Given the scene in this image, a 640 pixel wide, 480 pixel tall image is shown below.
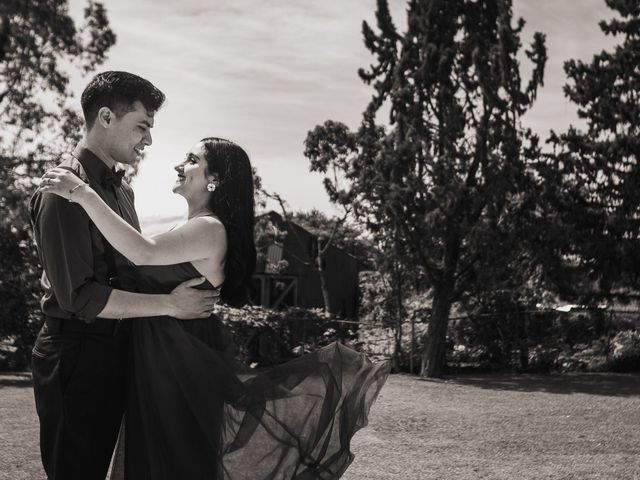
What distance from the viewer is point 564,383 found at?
1744 cm

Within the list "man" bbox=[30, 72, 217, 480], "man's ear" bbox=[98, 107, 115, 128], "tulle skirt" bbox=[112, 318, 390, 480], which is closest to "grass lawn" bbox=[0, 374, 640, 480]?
"tulle skirt" bbox=[112, 318, 390, 480]

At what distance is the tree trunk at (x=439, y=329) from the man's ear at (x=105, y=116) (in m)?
17.1

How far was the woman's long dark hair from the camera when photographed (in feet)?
11.6

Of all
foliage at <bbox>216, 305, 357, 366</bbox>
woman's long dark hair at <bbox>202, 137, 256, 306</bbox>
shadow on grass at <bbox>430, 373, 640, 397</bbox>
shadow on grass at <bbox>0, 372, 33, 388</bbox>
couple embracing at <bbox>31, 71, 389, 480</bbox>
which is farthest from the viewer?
foliage at <bbox>216, 305, 357, 366</bbox>

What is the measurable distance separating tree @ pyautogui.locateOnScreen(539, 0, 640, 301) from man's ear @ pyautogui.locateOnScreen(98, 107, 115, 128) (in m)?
16.5

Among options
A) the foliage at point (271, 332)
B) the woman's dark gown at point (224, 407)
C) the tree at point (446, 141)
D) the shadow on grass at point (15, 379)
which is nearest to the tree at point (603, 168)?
the tree at point (446, 141)

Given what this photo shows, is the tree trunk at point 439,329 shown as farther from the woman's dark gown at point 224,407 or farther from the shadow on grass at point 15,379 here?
the woman's dark gown at point 224,407

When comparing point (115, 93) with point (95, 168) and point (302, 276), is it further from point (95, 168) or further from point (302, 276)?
point (302, 276)

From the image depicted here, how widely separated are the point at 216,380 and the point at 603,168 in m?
17.4

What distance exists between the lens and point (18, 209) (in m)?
18.2

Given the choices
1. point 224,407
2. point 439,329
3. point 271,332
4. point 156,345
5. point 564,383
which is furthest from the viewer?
point 439,329

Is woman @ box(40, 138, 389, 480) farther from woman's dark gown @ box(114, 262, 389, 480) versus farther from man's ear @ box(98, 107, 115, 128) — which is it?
man's ear @ box(98, 107, 115, 128)

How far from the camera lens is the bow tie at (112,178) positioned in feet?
11.1

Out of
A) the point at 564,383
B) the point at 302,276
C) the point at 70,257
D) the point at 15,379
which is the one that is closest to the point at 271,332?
the point at 15,379
